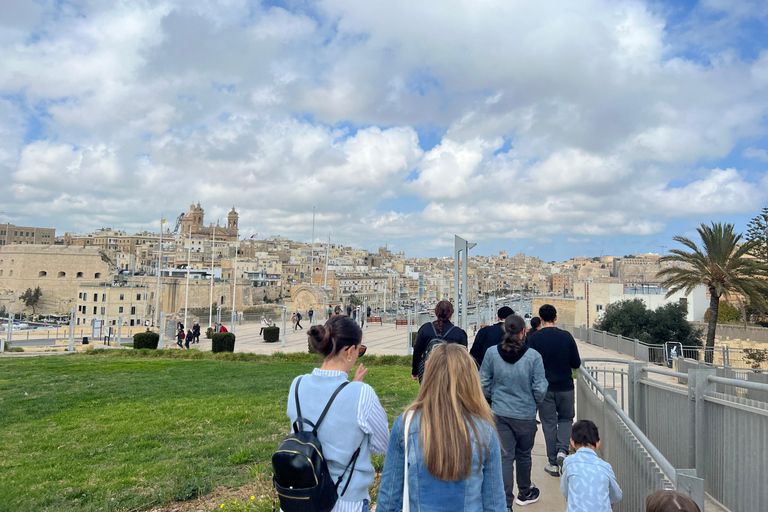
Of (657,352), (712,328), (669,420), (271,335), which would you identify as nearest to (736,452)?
(669,420)

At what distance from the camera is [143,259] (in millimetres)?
136750

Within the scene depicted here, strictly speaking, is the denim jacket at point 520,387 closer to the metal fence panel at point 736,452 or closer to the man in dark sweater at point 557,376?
the man in dark sweater at point 557,376

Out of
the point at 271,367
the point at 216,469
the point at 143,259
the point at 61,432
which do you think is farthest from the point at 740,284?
the point at 143,259

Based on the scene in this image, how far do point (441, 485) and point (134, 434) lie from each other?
18.5 feet

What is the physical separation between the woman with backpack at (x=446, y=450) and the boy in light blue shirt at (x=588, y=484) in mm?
980

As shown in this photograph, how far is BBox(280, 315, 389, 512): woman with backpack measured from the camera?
2213mm

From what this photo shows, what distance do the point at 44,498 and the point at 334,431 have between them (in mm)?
3538

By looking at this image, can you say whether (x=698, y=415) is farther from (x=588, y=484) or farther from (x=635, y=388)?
(x=588, y=484)

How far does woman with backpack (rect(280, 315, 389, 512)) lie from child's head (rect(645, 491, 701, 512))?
4.09 ft

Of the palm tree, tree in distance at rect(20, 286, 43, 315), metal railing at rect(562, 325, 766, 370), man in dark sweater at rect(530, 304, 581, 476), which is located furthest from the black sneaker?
tree in distance at rect(20, 286, 43, 315)

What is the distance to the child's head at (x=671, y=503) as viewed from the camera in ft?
6.81

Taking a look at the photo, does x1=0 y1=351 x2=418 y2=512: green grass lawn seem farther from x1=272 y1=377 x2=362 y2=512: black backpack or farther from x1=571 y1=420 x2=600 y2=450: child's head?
x1=571 y1=420 x2=600 y2=450: child's head

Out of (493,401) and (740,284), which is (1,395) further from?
(740,284)

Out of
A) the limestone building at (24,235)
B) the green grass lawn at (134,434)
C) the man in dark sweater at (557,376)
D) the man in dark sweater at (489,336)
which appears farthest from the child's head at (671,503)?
the limestone building at (24,235)
